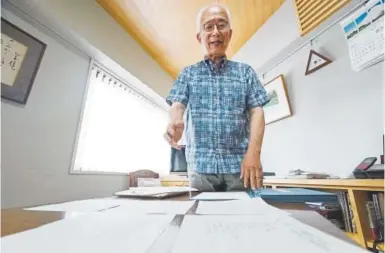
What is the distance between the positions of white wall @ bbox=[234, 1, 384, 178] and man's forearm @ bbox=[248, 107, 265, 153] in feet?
2.92

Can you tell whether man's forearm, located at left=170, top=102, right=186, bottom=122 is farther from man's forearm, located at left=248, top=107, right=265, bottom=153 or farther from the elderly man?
man's forearm, located at left=248, top=107, right=265, bottom=153

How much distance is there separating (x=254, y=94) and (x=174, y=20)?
1754mm

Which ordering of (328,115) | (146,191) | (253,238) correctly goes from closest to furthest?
(253,238)
(146,191)
(328,115)

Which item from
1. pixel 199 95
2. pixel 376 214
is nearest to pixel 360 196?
pixel 376 214

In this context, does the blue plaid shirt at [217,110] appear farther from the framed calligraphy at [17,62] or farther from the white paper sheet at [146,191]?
the framed calligraphy at [17,62]

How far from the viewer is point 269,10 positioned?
222cm

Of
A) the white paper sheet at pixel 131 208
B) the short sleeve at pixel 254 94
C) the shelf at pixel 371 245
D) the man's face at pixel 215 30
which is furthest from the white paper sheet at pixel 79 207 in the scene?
the shelf at pixel 371 245

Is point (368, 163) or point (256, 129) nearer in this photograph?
point (256, 129)

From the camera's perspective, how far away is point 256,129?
2.80ft

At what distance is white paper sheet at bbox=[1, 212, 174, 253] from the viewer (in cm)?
20

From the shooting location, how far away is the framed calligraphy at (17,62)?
4.73 ft

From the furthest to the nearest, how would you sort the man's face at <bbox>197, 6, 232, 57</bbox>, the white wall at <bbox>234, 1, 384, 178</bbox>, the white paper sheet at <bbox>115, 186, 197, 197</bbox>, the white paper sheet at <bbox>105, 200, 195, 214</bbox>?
1. the white wall at <bbox>234, 1, 384, 178</bbox>
2. the man's face at <bbox>197, 6, 232, 57</bbox>
3. the white paper sheet at <bbox>115, 186, 197, 197</bbox>
4. the white paper sheet at <bbox>105, 200, 195, 214</bbox>

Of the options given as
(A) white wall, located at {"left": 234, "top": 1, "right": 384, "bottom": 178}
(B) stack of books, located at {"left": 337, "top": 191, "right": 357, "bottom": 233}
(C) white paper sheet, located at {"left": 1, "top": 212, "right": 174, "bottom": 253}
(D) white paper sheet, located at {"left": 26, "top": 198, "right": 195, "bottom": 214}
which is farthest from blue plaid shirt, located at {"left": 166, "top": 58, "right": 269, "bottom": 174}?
(A) white wall, located at {"left": 234, "top": 1, "right": 384, "bottom": 178}

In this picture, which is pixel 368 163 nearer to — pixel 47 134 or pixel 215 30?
pixel 215 30
